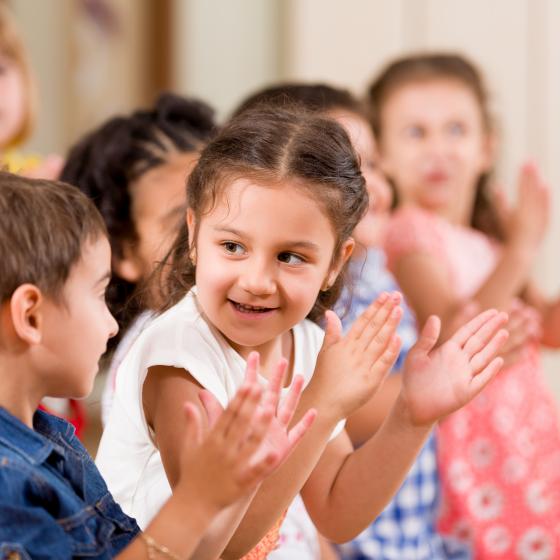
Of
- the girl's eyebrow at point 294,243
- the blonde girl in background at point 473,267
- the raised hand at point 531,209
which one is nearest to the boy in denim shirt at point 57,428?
the girl's eyebrow at point 294,243

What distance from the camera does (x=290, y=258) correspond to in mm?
917

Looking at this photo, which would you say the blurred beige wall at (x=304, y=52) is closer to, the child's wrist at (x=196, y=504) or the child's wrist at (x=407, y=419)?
the child's wrist at (x=407, y=419)

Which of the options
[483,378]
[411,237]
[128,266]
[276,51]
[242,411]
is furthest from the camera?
[276,51]

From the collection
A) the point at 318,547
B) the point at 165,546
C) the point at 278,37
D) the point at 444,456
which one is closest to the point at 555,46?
the point at 278,37

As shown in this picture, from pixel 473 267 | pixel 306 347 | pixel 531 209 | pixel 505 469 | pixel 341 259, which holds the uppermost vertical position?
pixel 341 259

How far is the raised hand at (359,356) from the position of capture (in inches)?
36.2

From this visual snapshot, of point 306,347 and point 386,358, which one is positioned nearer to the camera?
point 386,358

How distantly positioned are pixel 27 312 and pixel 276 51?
2.65 meters

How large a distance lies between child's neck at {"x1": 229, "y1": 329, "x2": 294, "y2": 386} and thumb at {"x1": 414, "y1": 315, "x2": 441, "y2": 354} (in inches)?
5.0

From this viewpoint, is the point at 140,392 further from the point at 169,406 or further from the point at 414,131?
the point at 414,131

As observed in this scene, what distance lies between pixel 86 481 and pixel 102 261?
0.17 m

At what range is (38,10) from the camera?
3.51 metres

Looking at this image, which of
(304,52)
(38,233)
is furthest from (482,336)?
(304,52)

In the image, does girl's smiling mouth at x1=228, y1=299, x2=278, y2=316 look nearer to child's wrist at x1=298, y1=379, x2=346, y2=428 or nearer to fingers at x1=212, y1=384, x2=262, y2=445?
child's wrist at x1=298, y1=379, x2=346, y2=428
